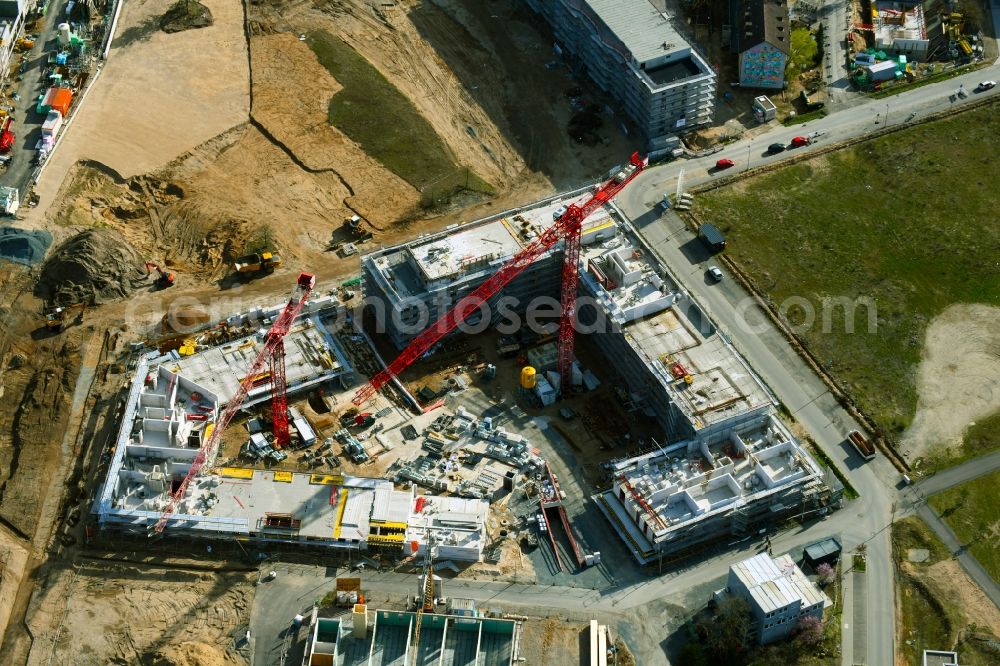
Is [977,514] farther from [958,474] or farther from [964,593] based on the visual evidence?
[964,593]

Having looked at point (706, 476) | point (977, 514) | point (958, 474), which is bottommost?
point (977, 514)

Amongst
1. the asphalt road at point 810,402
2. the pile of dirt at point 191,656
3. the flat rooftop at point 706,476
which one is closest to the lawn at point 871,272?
the asphalt road at point 810,402

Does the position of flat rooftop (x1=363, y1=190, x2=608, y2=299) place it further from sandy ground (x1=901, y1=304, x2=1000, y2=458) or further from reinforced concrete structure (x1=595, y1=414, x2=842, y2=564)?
sandy ground (x1=901, y1=304, x2=1000, y2=458)

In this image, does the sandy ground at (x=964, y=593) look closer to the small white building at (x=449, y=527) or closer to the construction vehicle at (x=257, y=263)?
the small white building at (x=449, y=527)

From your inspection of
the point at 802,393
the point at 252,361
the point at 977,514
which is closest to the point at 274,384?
the point at 252,361

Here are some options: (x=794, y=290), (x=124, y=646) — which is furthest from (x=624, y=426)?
(x=124, y=646)

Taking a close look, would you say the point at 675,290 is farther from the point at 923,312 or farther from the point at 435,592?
the point at 435,592

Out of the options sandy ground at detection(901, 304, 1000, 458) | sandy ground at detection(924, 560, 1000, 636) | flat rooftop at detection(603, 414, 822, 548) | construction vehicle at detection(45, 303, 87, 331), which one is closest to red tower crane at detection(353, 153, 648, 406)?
flat rooftop at detection(603, 414, 822, 548)
